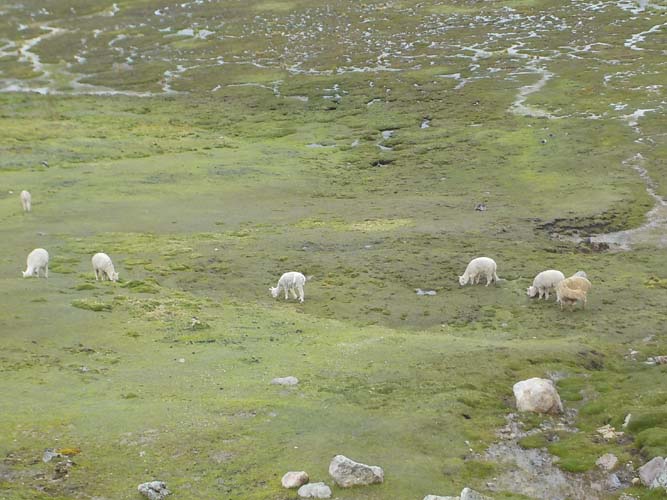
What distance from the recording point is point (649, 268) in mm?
42375

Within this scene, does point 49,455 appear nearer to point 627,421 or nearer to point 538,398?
point 538,398

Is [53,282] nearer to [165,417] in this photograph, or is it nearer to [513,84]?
[165,417]

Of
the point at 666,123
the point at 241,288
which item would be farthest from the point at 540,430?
the point at 666,123

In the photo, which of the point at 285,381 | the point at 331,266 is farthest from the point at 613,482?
the point at 331,266

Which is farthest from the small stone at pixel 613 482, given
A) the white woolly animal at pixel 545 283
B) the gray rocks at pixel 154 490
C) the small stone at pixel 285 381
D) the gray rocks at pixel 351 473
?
the white woolly animal at pixel 545 283

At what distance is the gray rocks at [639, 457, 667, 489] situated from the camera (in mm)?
17764

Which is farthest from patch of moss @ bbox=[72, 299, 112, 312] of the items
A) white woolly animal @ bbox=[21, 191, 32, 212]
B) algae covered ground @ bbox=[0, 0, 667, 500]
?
white woolly animal @ bbox=[21, 191, 32, 212]

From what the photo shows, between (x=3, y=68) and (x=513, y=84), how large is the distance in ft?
281

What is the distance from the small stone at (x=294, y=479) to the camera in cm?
1739

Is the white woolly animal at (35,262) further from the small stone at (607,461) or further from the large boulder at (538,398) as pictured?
the small stone at (607,461)

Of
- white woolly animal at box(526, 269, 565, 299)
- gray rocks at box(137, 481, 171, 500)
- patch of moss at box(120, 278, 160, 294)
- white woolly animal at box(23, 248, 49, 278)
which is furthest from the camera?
white woolly animal at box(526, 269, 565, 299)

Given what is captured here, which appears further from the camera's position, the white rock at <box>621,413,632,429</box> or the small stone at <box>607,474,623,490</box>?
the white rock at <box>621,413,632,429</box>

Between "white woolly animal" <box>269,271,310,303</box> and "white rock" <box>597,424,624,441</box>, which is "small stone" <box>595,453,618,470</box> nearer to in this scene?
"white rock" <box>597,424,624,441</box>

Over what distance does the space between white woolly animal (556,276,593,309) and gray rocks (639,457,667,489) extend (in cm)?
1617
